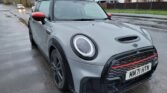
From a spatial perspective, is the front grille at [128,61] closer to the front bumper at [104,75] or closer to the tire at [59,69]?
the front bumper at [104,75]

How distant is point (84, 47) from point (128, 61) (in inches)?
23.1

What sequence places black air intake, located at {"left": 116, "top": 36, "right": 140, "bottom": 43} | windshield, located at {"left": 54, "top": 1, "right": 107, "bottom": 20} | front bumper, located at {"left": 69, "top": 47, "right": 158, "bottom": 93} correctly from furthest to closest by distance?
windshield, located at {"left": 54, "top": 1, "right": 107, "bottom": 20}, black air intake, located at {"left": 116, "top": 36, "right": 140, "bottom": 43}, front bumper, located at {"left": 69, "top": 47, "right": 158, "bottom": 93}

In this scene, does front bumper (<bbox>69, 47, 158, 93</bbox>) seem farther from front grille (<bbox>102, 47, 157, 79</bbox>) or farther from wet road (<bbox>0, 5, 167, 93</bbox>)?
wet road (<bbox>0, 5, 167, 93</bbox>)

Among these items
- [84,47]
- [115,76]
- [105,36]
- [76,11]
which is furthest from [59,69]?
[76,11]

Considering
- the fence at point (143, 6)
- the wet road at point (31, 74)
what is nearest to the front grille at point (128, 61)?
the wet road at point (31, 74)

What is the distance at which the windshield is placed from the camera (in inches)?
153

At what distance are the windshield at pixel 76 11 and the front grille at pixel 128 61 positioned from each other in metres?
1.48

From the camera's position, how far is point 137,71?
9.13 ft

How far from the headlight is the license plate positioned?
525 millimetres

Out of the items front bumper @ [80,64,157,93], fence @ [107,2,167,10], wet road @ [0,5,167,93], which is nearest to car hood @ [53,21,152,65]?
front bumper @ [80,64,157,93]

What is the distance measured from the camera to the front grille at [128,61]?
2.53 m

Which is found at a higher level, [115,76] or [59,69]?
[115,76]

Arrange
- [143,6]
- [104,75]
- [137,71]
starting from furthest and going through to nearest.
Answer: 1. [143,6]
2. [137,71]
3. [104,75]

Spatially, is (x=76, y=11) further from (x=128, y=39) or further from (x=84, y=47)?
(x=84, y=47)
